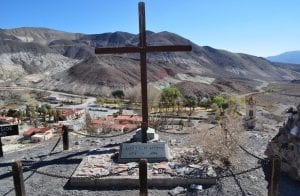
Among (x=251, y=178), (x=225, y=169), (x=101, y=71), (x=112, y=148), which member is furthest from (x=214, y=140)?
(x=101, y=71)

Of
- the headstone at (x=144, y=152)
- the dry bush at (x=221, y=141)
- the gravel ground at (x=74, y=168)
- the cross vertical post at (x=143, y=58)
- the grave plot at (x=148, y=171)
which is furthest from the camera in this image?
the cross vertical post at (x=143, y=58)

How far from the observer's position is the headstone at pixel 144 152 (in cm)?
963

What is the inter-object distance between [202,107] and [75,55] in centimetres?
8999

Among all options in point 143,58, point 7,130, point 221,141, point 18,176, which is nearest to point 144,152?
point 221,141

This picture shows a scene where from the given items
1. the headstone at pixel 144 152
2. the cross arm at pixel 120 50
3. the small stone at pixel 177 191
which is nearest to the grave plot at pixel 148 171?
the headstone at pixel 144 152

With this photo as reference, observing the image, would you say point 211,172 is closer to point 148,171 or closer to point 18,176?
point 148,171

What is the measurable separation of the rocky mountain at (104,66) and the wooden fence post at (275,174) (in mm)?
55298

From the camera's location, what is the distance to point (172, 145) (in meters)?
11.5

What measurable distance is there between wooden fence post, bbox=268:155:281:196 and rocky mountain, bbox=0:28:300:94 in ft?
181

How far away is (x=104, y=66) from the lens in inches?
2933

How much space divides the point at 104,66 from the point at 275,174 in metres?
68.9

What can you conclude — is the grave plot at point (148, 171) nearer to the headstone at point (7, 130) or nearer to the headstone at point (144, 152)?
the headstone at point (144, 152)

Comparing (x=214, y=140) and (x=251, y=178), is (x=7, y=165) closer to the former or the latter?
(x=214, y=140)

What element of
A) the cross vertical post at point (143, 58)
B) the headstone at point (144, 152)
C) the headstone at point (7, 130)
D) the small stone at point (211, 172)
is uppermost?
the cross vertical post at point (143, 58)
